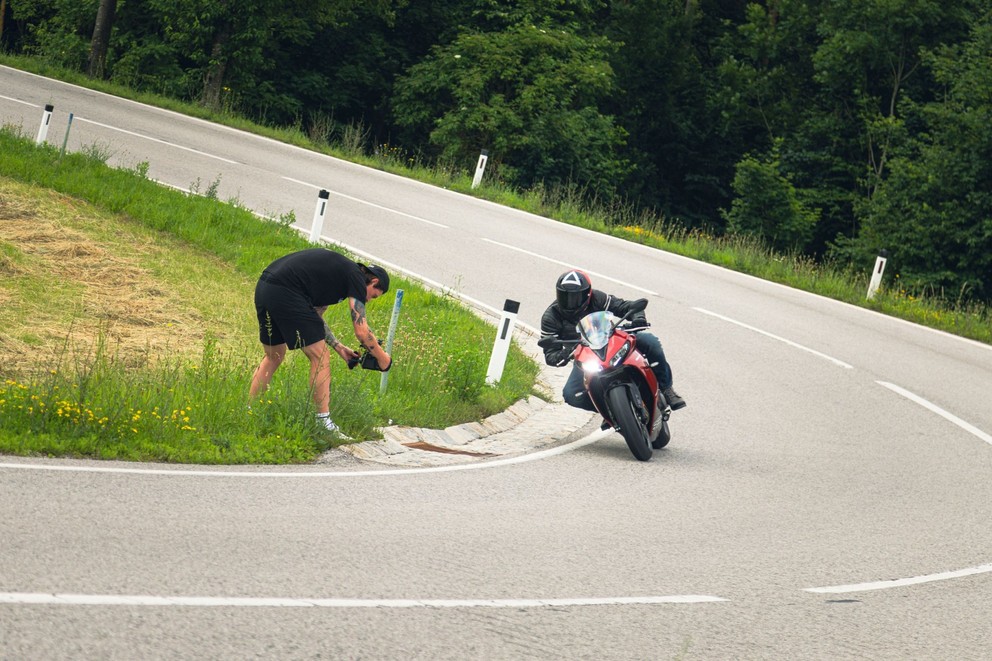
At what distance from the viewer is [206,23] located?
36.9 meters

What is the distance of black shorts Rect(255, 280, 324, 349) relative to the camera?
8.84 meters

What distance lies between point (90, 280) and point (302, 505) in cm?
783

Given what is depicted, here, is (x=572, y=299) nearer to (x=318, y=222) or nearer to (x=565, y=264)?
(x=318, y=222)

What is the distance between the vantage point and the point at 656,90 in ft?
168

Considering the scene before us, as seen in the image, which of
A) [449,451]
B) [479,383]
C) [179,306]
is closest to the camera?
[449,451]

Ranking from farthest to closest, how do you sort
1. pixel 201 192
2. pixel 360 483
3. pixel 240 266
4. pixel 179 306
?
pixel 201 192, pixel 240 266, pixel 179 306, pixel 360 483

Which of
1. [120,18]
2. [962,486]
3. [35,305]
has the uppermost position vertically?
[120,18]

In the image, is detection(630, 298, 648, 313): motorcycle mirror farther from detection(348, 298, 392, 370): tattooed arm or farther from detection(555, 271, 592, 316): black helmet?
detection(348, 298, 392, 370): tattooed arm

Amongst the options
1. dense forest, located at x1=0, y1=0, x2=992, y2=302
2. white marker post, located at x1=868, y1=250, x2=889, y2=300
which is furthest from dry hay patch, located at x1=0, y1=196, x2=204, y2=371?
dense forest, located at x1=0, y1=0, x2=992, y2=302

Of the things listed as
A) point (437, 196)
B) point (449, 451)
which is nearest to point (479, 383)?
point (449, 451)

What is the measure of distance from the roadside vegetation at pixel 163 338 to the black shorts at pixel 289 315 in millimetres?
641

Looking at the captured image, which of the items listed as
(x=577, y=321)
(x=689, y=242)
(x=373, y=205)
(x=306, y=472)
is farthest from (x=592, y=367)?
(x=689, y=242)

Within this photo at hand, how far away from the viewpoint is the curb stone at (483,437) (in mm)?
9344

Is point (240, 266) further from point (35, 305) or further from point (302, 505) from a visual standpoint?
point (302, 505)
